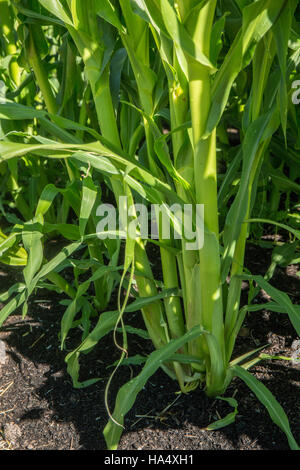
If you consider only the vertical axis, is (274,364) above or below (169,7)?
below

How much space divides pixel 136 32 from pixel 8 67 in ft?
2.24

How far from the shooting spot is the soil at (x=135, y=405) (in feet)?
3.31

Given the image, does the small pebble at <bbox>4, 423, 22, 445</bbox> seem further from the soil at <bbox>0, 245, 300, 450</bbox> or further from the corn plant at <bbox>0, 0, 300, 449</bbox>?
the corn plant at <bbox>0, 0, 300, 449</bbox>

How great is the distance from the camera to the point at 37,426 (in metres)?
1.07

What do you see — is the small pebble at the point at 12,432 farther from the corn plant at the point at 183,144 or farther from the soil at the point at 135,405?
the corn plant at the point at 183,144

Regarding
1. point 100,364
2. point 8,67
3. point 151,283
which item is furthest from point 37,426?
point 8,67

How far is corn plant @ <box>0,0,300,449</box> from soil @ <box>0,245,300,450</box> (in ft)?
0.15

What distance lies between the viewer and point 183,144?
93cm

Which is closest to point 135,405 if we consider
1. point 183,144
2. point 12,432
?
point 12,432

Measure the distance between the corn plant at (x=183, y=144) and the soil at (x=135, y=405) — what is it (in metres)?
0.05

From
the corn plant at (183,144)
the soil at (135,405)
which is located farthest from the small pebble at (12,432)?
the corn plant at (183,144)

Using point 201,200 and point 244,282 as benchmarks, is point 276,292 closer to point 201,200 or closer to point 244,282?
point 201,200

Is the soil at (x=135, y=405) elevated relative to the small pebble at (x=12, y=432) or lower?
elevated
